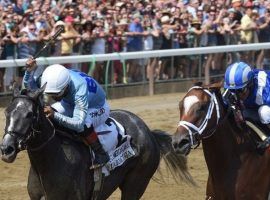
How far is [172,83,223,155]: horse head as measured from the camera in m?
5.79

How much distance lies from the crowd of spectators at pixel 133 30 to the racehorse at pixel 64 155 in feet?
19.2

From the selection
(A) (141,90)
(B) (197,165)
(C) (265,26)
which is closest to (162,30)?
(A) (141,90)

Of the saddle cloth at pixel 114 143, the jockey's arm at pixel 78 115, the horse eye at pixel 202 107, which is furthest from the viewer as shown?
the saddle cloth at pixel 114 143

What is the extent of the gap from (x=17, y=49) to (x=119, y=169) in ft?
22.9

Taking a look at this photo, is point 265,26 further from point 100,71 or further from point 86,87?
point 86,87

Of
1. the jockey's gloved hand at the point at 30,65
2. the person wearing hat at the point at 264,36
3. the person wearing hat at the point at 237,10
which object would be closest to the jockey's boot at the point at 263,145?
the jockey's gloved hand at the point at 30,65

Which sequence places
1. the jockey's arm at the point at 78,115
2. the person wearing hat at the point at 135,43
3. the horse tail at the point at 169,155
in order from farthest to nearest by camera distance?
the person wearing hat at the point at 135,43
the horse tail at the point at 169,155
the jockey's arm at the point at 78,115

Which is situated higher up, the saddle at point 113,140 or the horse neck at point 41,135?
the horse neck at point 41,135

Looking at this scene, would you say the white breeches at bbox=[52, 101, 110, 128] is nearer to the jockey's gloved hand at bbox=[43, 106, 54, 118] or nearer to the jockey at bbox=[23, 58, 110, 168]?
the jockey at bbox=[23, 58, 110, 168]

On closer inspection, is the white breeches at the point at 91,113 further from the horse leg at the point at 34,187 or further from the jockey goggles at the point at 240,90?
the jockey goggles at the point at 240,90

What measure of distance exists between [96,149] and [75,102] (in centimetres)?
51

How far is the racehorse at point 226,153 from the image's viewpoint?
602 cm

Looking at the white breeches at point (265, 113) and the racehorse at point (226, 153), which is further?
the white breeches at point (265, 113)

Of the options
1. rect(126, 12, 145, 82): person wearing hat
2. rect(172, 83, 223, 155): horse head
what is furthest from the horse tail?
rect(126, 12, 145, 82): person wearing hat
